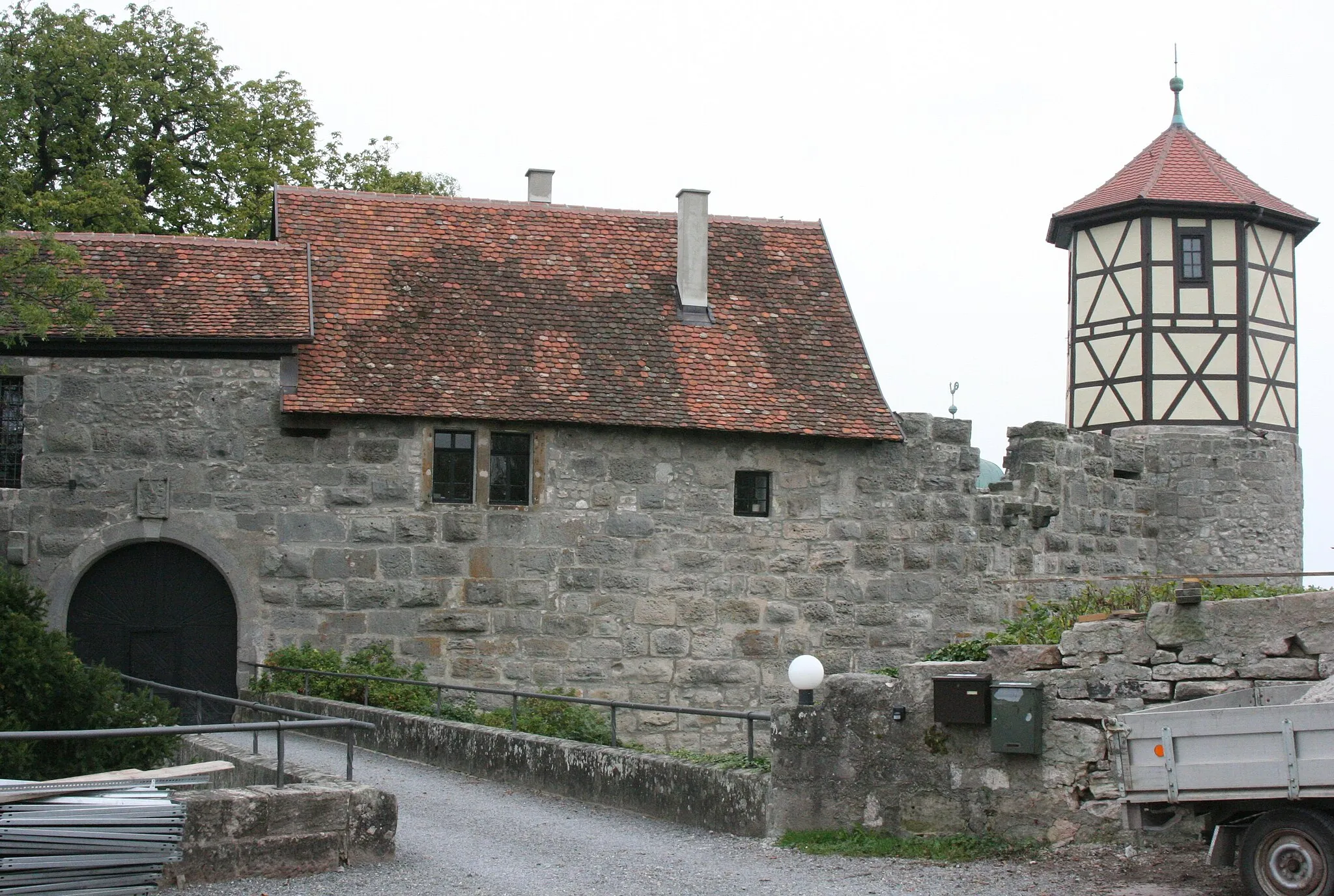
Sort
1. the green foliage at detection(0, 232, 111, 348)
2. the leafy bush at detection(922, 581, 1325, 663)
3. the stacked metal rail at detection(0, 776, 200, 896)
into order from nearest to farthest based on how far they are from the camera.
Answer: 1. the stacked metal rail at detection(0, 776, 200, 896)
2. the leafy bush at detection(922, 581, 1325, 663)
3. the green foliage at detection(0, 232, 111, 348)

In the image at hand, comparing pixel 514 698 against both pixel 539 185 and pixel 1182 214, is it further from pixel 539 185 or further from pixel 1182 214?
pixel 1182 214

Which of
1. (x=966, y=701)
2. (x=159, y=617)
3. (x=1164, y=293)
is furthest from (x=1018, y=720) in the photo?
(x=1164, y=293)

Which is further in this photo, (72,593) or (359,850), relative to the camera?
(72,593)

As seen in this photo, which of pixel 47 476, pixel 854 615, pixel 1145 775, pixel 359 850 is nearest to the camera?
pixel 1145 775

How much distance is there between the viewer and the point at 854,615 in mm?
19969

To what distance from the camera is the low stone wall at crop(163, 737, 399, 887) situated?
815 cm

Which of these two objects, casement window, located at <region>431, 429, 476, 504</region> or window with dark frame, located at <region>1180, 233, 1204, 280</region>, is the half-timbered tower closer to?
window with dark frame, located at <region>1180, 233, 1204, 280</region>

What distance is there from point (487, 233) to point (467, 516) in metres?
4.46

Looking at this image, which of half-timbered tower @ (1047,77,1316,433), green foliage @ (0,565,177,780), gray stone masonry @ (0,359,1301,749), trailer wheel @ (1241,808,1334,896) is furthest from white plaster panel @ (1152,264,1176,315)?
trailer wheel @ (1241,808,1334,896)

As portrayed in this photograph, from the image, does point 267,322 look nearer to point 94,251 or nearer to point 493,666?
point 94,251

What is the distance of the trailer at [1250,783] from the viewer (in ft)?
24.8

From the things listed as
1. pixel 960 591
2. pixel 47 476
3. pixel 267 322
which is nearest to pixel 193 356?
pixel 267 322

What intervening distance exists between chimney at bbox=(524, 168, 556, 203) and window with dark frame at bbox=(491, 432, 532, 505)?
5.92m

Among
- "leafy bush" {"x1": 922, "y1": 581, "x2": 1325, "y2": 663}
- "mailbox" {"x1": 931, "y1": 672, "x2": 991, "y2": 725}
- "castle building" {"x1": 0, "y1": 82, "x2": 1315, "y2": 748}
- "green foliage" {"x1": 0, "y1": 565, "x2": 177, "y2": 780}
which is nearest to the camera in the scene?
"mailbox" {"x1": 931, "y1": 672, "x2": 991, "y2": 725}
